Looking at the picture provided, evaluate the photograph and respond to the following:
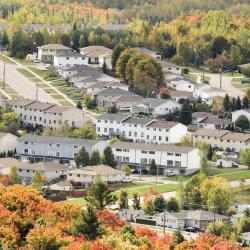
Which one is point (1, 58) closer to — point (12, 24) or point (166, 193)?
point (12, 24)

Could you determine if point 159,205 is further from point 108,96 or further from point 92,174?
point 108,96

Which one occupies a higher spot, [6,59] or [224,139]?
[224,139]

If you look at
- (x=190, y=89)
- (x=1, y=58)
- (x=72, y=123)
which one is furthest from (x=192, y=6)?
(x=72, y=123)

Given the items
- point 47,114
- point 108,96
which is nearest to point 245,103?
point 108,96

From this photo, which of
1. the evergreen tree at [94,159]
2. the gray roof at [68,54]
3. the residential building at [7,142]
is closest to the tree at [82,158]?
the evergreen tree at [94,159]

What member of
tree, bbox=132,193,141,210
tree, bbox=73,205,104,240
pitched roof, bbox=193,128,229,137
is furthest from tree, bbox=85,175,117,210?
pitched roof, bbox=193,128,229,137

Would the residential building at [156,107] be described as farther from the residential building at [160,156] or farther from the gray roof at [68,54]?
the gray roof at [68,54]

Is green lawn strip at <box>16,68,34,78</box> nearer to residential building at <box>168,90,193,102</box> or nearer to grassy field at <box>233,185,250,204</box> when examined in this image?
residential building at <box>168,90,193,102</box>
